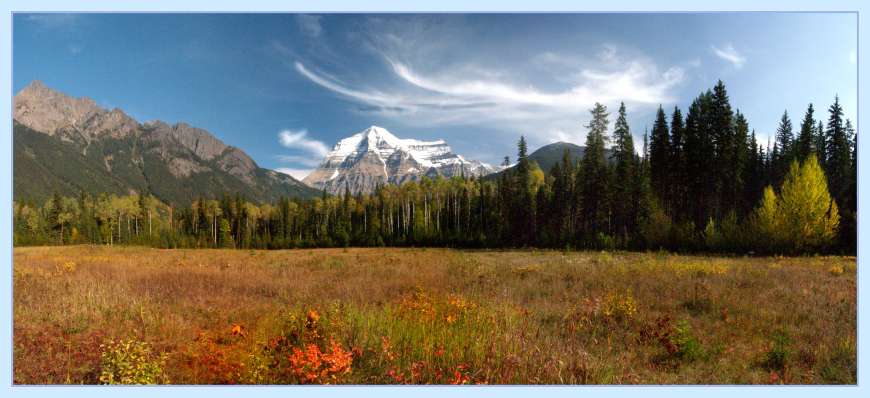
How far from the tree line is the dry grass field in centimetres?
105

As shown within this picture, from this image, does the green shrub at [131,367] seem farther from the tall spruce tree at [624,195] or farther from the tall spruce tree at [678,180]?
the tall spruce tree at [624,195]

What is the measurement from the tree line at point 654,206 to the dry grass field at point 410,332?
1046mm

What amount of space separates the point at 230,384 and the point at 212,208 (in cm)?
2850

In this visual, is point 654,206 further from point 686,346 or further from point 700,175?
point 686,346

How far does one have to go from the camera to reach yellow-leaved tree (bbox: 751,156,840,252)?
6.43 meters

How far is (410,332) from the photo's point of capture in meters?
3.97

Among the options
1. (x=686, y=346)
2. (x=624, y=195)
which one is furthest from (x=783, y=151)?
(x=624, y=195)

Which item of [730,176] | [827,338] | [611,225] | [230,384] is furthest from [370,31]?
[611,225]

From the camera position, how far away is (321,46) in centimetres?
586

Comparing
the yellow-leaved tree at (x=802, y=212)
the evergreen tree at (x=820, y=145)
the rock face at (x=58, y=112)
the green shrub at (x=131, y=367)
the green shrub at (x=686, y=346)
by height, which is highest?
the rock face at (x=58, y=112)

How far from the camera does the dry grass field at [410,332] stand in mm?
3400

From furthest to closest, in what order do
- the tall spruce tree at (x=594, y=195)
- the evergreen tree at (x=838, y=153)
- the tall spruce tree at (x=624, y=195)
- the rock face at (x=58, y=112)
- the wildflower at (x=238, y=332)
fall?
1. the tall spruce tree at (x=594, y=195)
2. the tall spruce tree at (x=624, y=195)
3. the evergreen tree at (x=838, y=153)
4. the rock face at (x=58, y=112)
5. the wildflower at (x=238, y=332)

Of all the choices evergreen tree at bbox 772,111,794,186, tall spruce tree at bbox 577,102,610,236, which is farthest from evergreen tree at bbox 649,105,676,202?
evergreen tree at bbox 772,111,794,186

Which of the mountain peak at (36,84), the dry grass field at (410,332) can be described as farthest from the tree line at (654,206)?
the mountain peak at (36,84)
